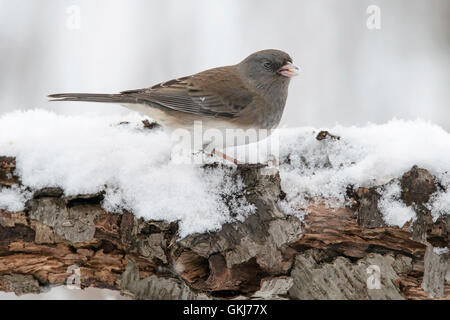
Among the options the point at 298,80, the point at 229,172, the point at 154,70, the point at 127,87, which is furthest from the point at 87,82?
the point at 229,172

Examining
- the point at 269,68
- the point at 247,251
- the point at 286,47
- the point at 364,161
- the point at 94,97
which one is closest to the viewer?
the point at 247,251

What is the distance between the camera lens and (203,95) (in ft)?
9.05

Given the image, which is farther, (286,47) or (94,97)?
(286,47)

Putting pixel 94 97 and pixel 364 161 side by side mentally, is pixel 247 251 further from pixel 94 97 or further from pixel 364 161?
pixel 94 97

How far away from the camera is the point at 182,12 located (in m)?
4.64

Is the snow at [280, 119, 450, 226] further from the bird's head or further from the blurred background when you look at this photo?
the blurred background

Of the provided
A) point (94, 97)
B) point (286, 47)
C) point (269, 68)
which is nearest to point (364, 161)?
point (269, 68)

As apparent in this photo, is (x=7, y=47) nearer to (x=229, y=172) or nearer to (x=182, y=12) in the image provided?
(x=182, y=12)

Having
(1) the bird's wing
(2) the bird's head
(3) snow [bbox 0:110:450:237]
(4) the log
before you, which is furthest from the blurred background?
(4) the log

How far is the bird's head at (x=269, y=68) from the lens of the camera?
2887 millimetres

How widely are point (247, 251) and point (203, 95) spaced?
1200 mm

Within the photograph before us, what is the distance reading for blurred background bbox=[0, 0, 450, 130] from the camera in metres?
4.48

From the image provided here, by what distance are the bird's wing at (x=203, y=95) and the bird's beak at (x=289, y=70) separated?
0.83 ft

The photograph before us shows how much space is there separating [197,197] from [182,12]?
3.11m
